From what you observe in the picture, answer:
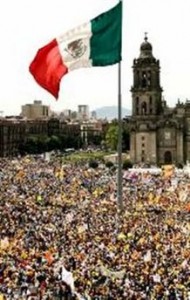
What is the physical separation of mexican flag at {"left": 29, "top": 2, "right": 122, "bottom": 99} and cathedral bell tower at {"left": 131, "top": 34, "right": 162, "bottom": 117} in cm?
6486

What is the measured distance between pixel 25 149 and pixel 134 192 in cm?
8896

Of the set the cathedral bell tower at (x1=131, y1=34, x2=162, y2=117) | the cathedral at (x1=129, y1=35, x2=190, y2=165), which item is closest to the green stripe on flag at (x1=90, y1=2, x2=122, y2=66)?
the cathedral at (x1=129, y1=35, x2=190, y2=165)

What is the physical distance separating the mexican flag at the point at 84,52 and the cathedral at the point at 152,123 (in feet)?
212

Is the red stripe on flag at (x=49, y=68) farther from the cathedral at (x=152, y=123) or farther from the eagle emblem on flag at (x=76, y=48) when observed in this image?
the cathedral at (x=152, y=123)

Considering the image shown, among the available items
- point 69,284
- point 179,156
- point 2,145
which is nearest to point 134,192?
point 69,284

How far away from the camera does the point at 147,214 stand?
105 ft

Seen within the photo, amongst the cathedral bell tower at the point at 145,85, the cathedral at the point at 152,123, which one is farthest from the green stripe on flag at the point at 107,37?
the cathedral bell tower at the point at 145,85

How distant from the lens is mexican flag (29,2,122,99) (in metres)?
20.0

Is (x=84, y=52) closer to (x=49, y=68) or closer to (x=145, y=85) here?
(x=49, y=68)

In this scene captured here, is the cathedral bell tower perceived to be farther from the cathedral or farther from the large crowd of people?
the large crowd of people

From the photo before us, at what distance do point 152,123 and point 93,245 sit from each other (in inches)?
2607

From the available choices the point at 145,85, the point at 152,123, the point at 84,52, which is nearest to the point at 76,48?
the point at 84,52

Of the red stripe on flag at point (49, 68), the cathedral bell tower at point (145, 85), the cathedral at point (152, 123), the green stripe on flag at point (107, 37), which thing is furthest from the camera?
the cathedral at point (152, 123)

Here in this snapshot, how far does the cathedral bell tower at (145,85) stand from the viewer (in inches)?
3413
